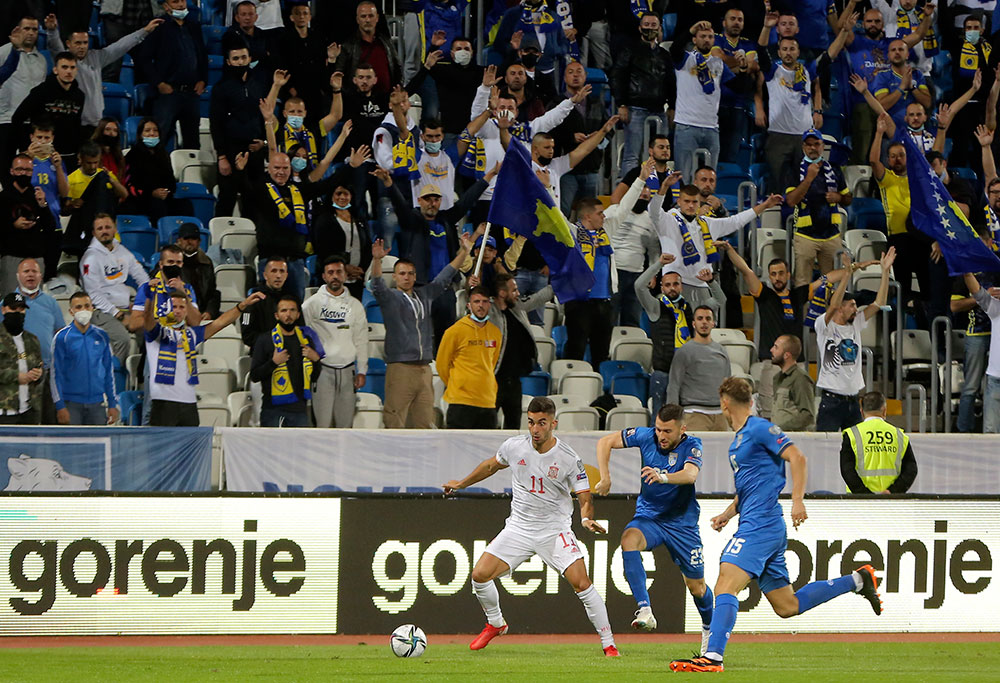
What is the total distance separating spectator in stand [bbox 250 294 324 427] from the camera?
14.1 metres

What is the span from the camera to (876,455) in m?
13.1

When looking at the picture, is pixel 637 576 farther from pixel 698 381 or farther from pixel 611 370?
pixel 611 370

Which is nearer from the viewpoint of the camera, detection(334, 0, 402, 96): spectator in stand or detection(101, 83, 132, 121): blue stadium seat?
detection(334, 0, 402, 96): spectator in stand

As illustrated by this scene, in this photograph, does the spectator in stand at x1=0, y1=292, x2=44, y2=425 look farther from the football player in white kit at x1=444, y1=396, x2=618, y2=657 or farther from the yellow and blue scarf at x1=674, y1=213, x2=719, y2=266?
the yellow and blue scarf at x1=674, y1=213, x2=719, y2=266

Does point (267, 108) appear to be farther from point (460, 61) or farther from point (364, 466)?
point (364, 466)

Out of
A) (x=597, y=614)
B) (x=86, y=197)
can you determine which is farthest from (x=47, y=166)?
(x=597, y=614)

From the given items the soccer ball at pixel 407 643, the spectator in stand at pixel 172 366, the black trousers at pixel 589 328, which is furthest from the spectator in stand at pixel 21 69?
the soccer ball at pixel 407 643

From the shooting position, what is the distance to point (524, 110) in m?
17.6

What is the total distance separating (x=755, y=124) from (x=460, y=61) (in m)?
4.47

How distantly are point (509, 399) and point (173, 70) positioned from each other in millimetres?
5717

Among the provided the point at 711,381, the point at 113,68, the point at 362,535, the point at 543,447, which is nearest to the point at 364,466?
the point at 362,535

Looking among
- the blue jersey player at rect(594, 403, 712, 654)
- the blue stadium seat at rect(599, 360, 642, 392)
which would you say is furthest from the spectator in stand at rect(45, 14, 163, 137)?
the blue jersey player at rect(594, 403, 712, 654)

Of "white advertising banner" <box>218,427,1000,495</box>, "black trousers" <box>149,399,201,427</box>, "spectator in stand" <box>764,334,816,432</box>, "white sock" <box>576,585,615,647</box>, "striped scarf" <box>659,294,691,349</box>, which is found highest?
"striped scarf" <box>659,294,691,349</box>

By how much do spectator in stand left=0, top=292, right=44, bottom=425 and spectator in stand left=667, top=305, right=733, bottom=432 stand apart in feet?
20.3
